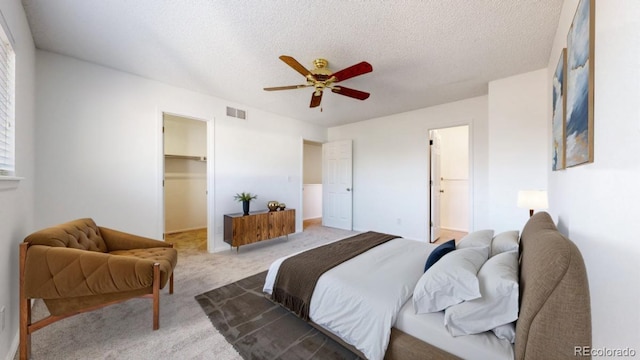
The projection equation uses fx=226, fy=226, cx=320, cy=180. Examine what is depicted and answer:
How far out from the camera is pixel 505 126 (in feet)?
9.85

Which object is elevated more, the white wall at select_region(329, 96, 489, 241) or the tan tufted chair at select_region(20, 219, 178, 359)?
the white wall at select_region(329, 96, 489, 241)

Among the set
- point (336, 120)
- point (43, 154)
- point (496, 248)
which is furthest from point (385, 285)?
point (336, 120)

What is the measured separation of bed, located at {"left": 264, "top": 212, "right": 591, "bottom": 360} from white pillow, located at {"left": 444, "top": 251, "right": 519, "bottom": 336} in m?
0.04

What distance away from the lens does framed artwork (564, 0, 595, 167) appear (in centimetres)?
107

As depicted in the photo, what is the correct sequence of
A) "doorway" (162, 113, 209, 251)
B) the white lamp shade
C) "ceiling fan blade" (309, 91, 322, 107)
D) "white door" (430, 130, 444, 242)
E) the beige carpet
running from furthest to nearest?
1. "doorway" (162, 113, 209, 251)
2. "white door" (430, 130, 444, 242)
3. "ceiling fan blade" (309, 91, 322, 107)
4. the white lamp shade
5. the beige carpet

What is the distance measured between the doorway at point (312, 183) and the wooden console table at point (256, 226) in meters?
2.09

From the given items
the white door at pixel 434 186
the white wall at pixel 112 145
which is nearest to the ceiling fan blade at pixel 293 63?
the white wall at pixel 112 145

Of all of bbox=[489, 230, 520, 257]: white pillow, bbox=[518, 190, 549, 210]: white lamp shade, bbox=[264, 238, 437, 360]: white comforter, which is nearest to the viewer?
bbox=[264, 238, 437, 360]: white comforter

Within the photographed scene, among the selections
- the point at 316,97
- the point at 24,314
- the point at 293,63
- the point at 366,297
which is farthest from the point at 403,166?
the point at 24,314

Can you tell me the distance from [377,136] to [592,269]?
410 centimetres

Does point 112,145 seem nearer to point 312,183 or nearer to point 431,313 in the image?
point 431,313

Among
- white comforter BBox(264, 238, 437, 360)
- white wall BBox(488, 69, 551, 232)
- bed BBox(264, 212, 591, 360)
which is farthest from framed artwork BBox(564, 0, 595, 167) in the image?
white wall BBox(488, 69, 551, 232)

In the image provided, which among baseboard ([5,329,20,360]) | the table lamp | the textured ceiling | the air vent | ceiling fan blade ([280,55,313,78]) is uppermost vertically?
the textured ceiling

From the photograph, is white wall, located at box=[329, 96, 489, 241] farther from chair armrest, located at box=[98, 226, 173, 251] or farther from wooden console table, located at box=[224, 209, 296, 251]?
chair armrest, located at box=[98, 226, 173, 251]
